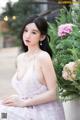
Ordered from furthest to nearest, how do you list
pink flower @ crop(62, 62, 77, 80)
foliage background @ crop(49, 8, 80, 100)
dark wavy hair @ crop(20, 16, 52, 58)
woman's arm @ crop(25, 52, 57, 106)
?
dark wavy hair @ crop(20, 16, 52, 58)
woman's arm @ crop(25, 52, 57, 106)
foliage background @ crop(49, 8, 80, 100)
pink flower @ crop(62, 62, 77, 80)

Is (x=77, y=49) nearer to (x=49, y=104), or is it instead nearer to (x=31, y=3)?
(x=49, y=104)

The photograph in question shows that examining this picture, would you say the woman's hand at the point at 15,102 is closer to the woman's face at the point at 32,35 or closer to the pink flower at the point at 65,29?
the woman's face at the point at 32,35

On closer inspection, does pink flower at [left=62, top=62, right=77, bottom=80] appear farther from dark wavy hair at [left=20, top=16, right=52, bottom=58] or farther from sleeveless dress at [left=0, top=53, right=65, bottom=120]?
dark wavy hair at [left=20, top=16, right=52, bottom=58]

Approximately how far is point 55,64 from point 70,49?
0.31m

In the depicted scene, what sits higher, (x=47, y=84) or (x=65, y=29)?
(x=65, y=29)

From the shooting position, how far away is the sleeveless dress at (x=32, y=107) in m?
2.60

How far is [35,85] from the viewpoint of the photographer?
104 inches

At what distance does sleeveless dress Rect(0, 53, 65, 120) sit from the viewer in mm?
2600

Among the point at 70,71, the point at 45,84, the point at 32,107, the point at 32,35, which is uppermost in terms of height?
the point at 32,35

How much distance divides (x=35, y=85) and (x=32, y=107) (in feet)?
0.47

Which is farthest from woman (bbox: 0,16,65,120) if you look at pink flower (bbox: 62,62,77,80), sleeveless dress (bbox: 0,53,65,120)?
pink flower (bbox: 62,62,77,80)

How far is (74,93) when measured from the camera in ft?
8.68

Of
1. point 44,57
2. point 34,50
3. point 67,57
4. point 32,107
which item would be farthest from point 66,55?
point 32,107

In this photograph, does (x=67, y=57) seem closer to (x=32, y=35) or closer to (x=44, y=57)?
(x=44, y=57)
